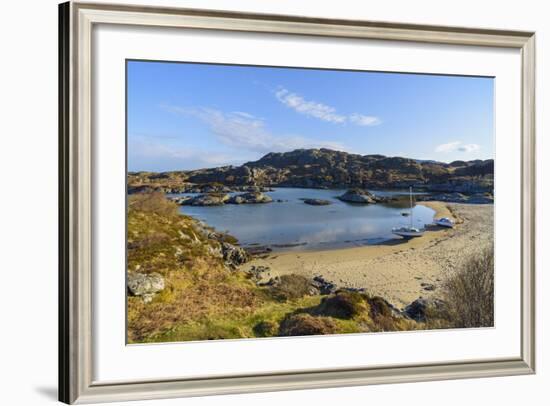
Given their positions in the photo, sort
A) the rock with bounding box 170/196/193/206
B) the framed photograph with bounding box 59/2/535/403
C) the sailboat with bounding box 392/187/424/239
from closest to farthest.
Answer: the framed photograph with bounding box 59/2/535/403, the rock with bounding box 170/196/193/206, the sailboat with bounding box 392/187/424/239

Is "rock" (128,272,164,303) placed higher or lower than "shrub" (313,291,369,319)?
higher

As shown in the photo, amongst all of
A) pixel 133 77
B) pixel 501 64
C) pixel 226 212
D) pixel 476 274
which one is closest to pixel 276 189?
pixel 226 212

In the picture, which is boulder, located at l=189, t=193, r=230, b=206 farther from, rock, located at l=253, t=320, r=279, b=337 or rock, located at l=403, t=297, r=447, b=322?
rock, located at l=403, t=297, r=447, b=322

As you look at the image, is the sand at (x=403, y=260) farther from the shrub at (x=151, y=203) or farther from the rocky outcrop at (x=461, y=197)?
the shrub at (x=151, y=203)

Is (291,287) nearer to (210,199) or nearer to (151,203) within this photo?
(210,199)

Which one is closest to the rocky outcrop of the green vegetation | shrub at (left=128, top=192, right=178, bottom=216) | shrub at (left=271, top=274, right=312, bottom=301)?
the green vegetation

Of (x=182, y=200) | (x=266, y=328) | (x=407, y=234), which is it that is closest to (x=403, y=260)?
(x=407, y=234)

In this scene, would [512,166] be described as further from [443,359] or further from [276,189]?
[276,189]
